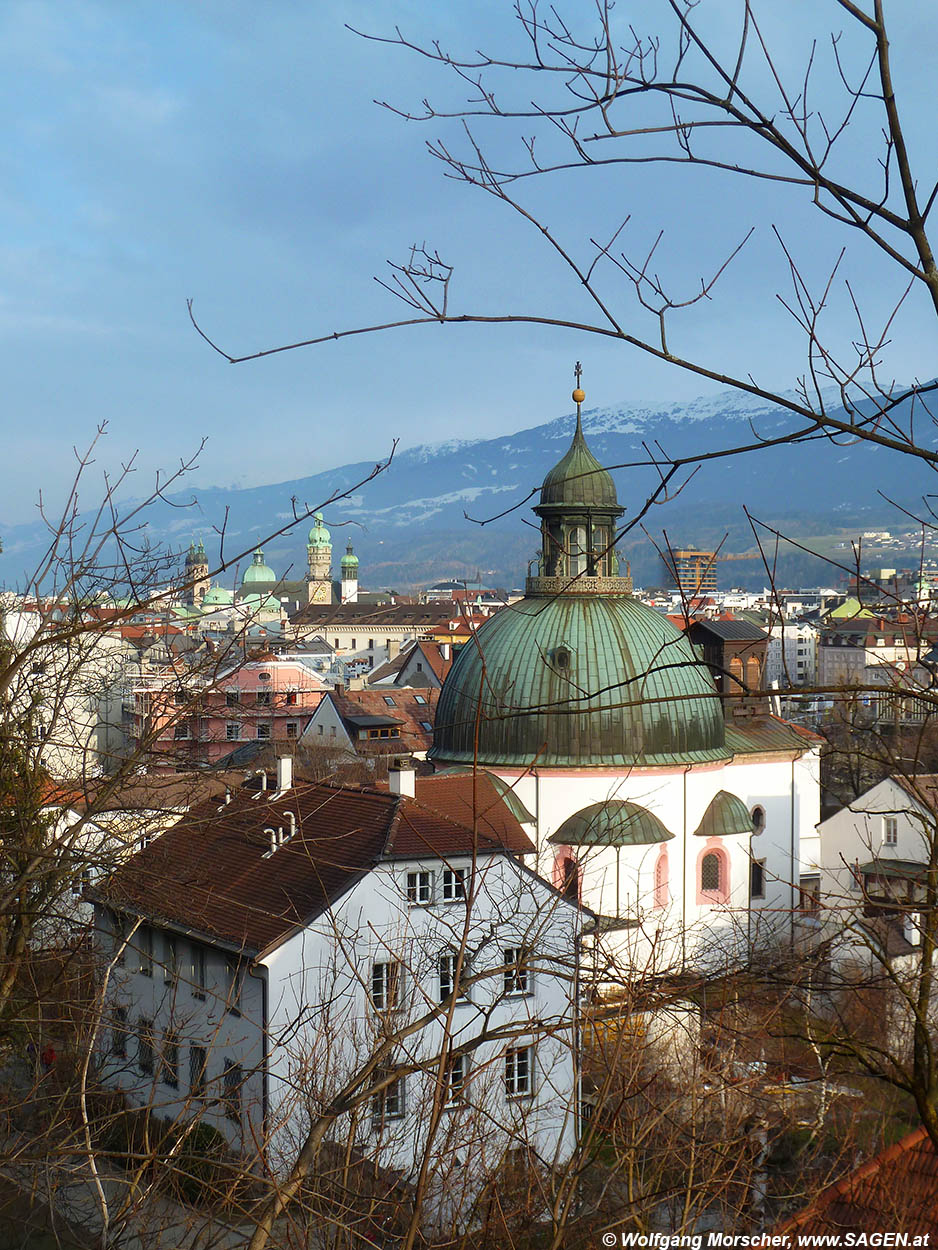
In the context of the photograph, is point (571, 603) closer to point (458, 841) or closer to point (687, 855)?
point (687, 855)

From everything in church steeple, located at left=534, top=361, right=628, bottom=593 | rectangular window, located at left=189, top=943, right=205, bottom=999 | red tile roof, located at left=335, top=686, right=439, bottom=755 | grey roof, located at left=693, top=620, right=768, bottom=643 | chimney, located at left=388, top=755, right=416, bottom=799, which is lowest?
rectangular window, located at left=189, top=943, right=205, bottom=999

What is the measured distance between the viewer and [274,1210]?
16.8ft

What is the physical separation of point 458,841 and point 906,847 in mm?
20979

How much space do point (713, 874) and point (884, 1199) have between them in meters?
27.9

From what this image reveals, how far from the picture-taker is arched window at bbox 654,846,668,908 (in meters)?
33.6

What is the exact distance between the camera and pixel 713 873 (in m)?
35.1

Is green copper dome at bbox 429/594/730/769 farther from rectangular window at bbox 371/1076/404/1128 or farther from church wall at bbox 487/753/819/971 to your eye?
rectangular window at bbox 371/1076/404/1128

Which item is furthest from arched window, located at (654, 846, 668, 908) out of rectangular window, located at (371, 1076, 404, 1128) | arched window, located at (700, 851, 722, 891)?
rectangular window, located at (371, 1076, 404, 1128)

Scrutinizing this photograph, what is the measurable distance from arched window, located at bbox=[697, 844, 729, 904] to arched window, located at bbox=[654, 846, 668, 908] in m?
1.36

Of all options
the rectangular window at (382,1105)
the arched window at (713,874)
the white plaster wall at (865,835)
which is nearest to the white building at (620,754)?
the arched window at (713,874)

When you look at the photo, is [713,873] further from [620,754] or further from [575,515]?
[575,515]

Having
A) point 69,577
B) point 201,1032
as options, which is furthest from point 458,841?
point 69,577

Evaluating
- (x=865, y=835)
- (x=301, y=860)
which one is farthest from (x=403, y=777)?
(x=865, y=835)

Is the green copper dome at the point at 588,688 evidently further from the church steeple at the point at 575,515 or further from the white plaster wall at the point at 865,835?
the white plaster wall at the point at 865,835
